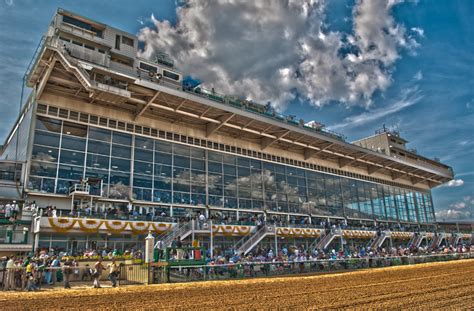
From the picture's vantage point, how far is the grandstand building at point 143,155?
86.9 feet

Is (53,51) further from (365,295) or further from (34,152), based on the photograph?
(365,295)

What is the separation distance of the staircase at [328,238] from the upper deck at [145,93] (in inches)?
414

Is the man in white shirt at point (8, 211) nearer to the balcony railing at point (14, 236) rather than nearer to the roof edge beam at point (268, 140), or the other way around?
the balcony railing at point (14, 236)

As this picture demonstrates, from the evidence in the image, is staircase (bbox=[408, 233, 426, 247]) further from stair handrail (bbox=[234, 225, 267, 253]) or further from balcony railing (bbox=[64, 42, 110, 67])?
balcony railing (bbox=[64, 42, 110, 67])

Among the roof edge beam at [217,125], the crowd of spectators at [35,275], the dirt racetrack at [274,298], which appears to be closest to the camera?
the dirt racetrack at [274,298]

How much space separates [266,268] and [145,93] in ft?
59.2

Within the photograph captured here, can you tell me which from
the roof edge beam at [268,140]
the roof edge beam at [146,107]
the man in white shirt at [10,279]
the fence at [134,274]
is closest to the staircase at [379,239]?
the roof edge beam at [268,140]

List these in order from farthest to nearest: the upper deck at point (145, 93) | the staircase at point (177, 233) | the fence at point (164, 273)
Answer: the upper deck at point (145, 93)
the staircase at point (177, 233)
the fence at point (164, 273)

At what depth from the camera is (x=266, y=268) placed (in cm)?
2075

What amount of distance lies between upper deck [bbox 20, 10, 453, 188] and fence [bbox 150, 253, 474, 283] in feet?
52.8

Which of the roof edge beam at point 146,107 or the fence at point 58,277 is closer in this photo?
the fence at point 58,277

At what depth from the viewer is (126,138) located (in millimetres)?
31500

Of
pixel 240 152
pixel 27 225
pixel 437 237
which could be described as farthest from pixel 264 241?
pixel 437 237

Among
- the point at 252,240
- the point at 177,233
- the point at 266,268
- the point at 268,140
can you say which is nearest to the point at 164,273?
the point at 266,268
